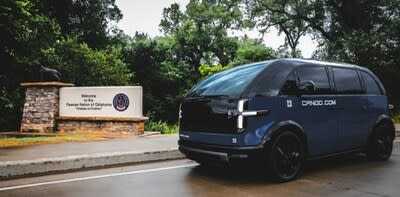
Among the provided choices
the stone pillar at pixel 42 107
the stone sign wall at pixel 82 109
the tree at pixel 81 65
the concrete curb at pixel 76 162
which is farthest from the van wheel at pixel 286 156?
the tree at pixel 81 65

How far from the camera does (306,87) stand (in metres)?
5.91

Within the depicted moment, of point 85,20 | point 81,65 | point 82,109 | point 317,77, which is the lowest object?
point 82,109

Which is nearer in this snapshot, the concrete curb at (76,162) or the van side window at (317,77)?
the van side window at (317,77)

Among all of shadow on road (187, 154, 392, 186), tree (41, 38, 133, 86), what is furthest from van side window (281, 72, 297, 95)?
tree (41, 38, 133, 86)

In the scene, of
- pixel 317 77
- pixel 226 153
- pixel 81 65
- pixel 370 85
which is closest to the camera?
pixel 226 153

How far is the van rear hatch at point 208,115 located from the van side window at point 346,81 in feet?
7.10

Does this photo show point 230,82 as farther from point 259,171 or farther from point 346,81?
point 346,81

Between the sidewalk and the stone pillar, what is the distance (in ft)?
13.6

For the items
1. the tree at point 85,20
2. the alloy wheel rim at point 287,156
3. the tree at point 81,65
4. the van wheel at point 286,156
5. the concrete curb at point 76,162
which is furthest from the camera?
the tree at point 85,20

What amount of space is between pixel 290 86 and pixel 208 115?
52.0 inches

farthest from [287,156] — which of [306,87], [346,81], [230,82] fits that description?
[346,81]

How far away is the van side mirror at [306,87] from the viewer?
5.91 m

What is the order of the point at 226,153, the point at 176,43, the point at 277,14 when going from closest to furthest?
1. the point at 226,153
2. the point at 277,14
3. the point at 176,43

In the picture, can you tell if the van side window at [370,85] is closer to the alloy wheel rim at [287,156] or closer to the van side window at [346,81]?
the van side window at [346,81]
